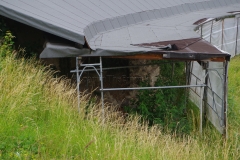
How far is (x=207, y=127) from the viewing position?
293 inches

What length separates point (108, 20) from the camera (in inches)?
315

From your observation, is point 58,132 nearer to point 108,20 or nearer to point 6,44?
point 6,44

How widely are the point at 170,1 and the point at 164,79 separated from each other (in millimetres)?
3694

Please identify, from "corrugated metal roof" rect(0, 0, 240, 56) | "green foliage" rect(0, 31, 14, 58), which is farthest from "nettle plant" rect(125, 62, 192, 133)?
"green foliage" rect(0, 31, 14, 58)

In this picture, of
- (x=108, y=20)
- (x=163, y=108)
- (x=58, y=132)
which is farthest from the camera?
(x=108, y=20)

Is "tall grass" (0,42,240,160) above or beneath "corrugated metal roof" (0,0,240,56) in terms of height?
beneath

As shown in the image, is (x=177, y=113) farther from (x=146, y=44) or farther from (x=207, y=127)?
(x=146, y=44)

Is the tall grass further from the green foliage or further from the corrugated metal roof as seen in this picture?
the corrugated metal roof

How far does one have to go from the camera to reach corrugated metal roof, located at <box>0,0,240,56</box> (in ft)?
20.4

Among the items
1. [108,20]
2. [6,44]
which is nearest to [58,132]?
[6,44]

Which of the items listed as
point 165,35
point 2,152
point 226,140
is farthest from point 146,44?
point 2,152

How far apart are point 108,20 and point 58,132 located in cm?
355

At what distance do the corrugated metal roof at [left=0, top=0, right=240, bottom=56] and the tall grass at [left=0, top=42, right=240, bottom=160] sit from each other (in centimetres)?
83

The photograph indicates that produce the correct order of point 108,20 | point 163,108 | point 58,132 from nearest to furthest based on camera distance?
point 58,132, point 163,108, point 108,20
